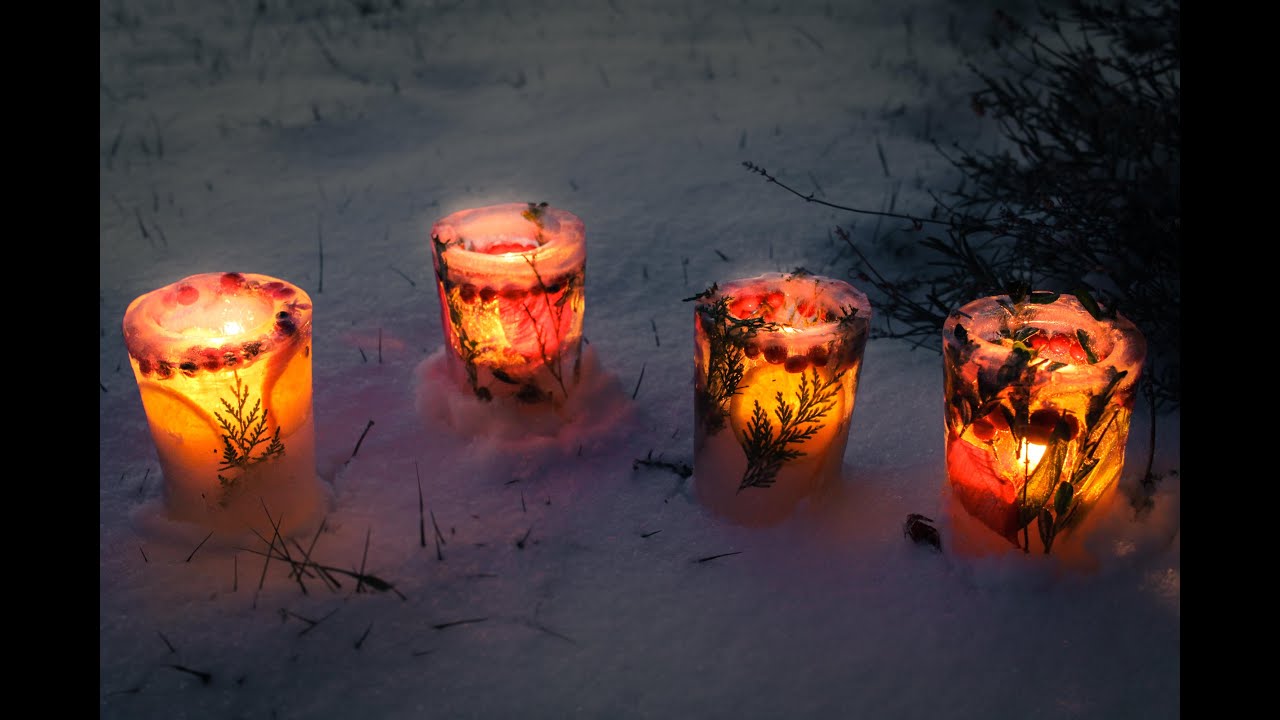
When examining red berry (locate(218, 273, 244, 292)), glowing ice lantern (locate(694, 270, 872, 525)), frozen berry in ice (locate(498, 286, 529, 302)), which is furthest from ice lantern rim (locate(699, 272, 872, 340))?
red berry (locate(218, 273, 244, 292))

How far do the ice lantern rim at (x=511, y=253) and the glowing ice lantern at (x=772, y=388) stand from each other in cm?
35

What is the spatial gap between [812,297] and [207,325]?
45.8 inches

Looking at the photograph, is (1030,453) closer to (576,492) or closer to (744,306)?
(744,306)

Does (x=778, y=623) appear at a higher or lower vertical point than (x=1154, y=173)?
lower

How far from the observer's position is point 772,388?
1.79 m

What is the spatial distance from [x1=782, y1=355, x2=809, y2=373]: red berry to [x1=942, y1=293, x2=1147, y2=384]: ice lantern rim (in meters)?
0.24

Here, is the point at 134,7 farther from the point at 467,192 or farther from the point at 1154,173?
the point at 1154,173

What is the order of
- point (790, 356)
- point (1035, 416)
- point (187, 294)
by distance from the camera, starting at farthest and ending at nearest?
point (187, 294), point (790, 356), point (1035, 416)

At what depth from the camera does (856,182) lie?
132 inches

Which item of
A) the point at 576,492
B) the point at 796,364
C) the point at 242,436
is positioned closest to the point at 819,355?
the point at 796,364

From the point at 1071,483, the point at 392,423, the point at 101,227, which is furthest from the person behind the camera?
the point at 101,227

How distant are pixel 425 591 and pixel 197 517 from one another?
476mm

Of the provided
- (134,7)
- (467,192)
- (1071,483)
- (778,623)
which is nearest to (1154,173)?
(1071,483)

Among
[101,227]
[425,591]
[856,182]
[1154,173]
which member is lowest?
[425,591]
